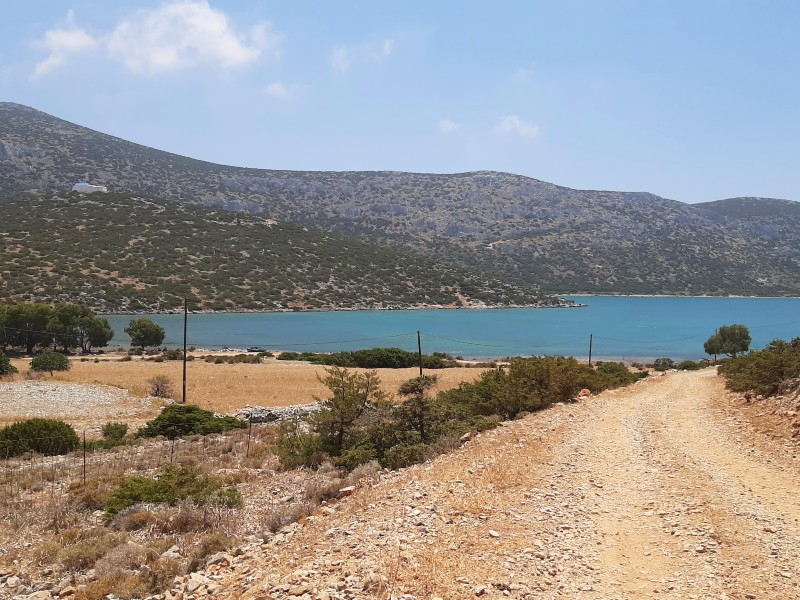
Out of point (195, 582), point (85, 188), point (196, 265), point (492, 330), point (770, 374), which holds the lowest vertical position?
point (492, 330)

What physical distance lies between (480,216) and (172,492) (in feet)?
567

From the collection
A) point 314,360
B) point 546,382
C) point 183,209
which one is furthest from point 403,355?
point 183,209

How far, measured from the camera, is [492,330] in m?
80.2

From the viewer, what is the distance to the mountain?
460 ft

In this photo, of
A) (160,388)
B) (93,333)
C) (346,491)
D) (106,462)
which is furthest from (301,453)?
(93,333)

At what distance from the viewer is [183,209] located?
112m

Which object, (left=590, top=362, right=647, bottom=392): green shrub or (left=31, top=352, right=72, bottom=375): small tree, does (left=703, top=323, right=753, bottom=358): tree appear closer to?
(left=590, top=362, right=647, bottom=392): green shrub

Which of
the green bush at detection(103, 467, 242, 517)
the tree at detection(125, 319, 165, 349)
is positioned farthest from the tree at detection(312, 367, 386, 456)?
the tree at detection(125, 319, 165, 349)

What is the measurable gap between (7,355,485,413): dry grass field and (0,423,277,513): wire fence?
839cm

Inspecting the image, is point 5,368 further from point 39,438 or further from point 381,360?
point 381,360

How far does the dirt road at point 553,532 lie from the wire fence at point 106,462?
5.76 meters

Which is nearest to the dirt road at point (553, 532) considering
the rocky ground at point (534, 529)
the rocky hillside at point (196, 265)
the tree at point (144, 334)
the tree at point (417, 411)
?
the rocky ground at point (534, 529)

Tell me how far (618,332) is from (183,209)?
8574 cm

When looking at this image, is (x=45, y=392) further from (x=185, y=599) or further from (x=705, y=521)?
(x=705, y=521)
